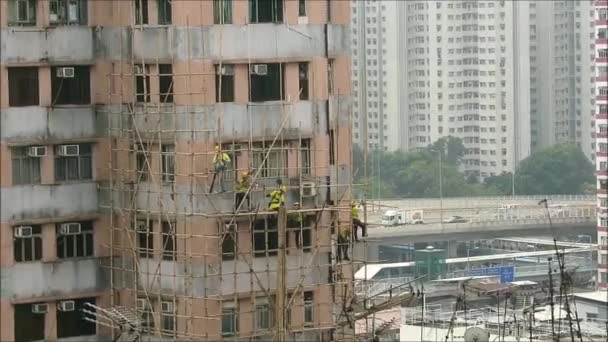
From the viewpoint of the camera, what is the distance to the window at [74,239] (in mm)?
9211

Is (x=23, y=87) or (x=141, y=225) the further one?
(x=141, y=225)

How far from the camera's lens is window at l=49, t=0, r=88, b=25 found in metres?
9.22

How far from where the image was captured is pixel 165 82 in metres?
9.07

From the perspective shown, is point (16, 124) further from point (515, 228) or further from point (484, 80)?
point (484, 80)

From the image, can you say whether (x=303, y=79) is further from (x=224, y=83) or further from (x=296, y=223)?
(x=296, y=223)

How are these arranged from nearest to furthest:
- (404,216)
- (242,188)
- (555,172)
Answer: (242,188), (404,216), (555,172)

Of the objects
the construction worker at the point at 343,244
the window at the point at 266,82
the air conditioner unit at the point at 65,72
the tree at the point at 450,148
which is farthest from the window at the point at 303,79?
the tree at the point at 450,148

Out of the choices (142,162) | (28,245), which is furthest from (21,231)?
(142,162)

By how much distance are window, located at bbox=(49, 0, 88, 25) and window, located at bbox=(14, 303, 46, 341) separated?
66.8 inches

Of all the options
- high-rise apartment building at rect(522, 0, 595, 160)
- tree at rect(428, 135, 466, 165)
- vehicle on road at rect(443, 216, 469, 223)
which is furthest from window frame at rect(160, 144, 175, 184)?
high-rise apartment building at rect(522, 0, 595, 160)

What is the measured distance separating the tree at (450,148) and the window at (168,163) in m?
45.5

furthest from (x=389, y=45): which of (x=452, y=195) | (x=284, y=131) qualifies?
(x=284, y=131)

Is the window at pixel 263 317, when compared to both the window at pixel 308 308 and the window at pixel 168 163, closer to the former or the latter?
the window at pixel 308 308

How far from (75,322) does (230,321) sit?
96 cm
